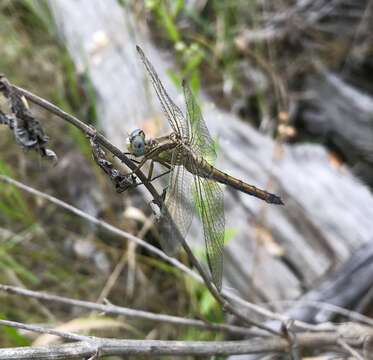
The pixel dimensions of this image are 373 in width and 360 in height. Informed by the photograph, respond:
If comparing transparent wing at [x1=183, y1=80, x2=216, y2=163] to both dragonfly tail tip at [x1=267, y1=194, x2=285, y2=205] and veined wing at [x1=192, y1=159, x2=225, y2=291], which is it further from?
dragonfly tail tip at [x1=267, y1=194, x2=285, y2=205]

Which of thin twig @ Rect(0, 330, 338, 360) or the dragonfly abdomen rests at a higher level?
the dragonfly abdomen

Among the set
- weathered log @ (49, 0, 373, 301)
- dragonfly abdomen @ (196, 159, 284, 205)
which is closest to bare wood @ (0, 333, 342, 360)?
dragonfly abdomen @ (196, 159, 284, 205)

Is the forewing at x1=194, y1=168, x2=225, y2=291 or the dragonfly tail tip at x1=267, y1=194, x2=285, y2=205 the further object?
the dragonfly tail tip at x1=267, y1=194, x2=285, y2=205

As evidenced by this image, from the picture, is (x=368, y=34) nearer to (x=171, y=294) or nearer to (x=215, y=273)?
(x=171, y=294)

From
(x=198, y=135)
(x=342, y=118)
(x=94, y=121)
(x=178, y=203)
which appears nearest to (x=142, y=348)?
(x=178, y=203)

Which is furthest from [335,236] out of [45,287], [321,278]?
[45,287]

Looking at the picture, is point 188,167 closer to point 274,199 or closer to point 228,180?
point 228,180

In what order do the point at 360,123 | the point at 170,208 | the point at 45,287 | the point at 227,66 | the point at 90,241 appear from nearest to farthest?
1. the point at 170,208
2. the point at 45,287
3. the point at 90,241
4. the point at 360,123
5. the point at 227,66
